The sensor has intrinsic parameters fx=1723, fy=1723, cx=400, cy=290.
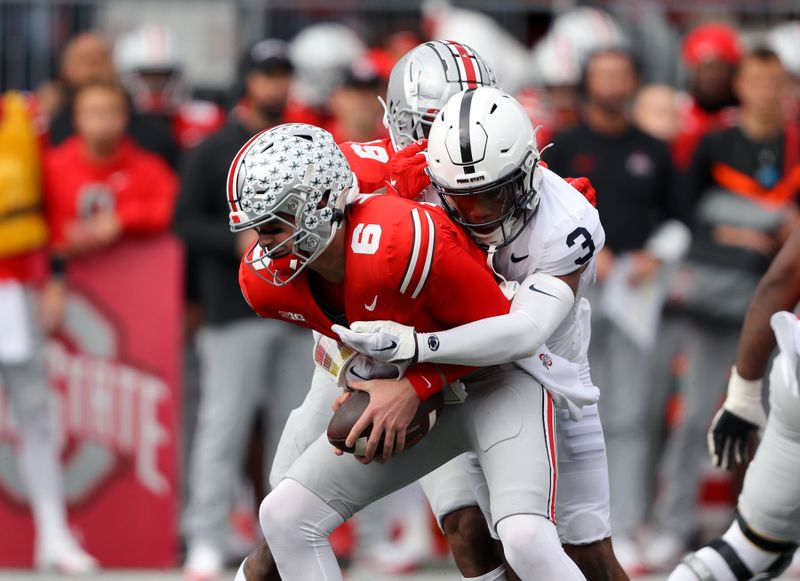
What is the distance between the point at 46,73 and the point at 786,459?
564 centimetres

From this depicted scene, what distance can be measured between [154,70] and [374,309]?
4.28m

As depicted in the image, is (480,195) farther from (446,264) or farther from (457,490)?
(457,490)

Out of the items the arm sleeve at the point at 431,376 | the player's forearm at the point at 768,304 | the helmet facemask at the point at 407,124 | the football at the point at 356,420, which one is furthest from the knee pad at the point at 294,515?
the player's forearm at the point at 768,304

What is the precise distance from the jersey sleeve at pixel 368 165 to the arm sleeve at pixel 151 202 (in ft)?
8.08

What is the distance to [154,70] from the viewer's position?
345 inches

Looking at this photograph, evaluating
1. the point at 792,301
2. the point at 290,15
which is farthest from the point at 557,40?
the point at 792,301

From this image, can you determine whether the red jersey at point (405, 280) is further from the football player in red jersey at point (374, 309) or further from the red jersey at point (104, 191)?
the red jersey at point (104, 191)

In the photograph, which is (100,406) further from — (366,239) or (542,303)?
(542,303)

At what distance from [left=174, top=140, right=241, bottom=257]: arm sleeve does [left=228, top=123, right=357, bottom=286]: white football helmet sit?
264cm

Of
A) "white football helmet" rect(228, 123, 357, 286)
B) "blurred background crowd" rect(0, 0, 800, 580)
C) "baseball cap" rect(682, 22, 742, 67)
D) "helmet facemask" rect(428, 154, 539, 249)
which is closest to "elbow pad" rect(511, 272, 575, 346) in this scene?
"helmet facemask" rect(428, 154, 539, 249)

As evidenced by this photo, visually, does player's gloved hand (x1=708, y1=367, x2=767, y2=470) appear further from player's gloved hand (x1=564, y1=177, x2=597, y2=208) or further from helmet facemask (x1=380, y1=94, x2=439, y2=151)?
helmet facemask (x1=380, y1=94, x2=439, y2=151)

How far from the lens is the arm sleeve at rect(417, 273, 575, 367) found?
477cm

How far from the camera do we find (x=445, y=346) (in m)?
4.78

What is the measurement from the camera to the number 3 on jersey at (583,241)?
16.3 feet
